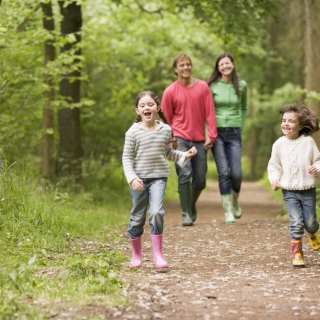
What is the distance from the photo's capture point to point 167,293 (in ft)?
17.2

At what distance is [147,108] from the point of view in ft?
21.1

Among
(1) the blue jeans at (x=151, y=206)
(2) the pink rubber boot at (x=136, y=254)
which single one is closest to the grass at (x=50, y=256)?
(2) the pink rubber boot at (x=136, y=254)

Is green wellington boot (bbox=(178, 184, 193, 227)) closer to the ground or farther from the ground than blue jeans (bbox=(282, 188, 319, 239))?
closer to the ground

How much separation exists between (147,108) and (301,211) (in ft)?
5.94

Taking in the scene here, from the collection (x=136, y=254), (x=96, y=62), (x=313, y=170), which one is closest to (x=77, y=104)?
(x=96, y=62)

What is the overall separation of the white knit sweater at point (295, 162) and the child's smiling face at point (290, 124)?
0.09m

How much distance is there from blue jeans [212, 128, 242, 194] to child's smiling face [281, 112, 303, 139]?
2.98 m

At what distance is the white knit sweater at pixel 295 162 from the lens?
655cm

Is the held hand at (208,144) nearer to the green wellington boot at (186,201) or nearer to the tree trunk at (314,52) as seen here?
the green wellington boot at (186,201)

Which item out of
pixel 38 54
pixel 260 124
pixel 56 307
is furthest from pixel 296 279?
pixel 260 124

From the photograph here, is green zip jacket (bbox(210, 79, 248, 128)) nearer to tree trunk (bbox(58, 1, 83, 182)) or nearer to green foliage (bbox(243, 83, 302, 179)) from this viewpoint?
tree trunk (bbox(58, 1, 83, 182))

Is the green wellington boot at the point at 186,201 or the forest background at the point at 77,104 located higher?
the forest background at the point at 77,104

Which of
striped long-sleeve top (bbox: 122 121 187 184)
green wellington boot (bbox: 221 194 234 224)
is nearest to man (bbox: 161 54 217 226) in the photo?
green wellington boot (bbox: 221 194 234 224)

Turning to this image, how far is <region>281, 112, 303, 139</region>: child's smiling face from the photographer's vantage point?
6660 mm
